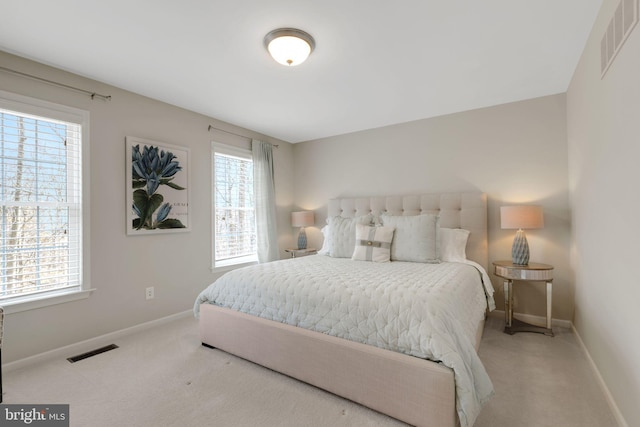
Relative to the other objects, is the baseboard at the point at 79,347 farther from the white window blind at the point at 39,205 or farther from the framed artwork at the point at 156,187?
the framed artwork at the point at 156,187

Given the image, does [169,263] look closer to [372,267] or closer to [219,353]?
[219,353]

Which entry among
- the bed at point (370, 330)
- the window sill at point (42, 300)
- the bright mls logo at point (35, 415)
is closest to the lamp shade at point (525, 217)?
the bed at point (370, 330)

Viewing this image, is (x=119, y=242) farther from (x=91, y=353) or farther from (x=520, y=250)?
(x=520, y=250)

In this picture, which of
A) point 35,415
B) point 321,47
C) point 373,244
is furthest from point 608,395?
point 35,415

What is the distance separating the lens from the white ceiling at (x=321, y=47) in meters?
1.82

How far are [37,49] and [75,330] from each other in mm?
2284

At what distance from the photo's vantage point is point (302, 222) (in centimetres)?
463

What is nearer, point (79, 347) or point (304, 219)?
point (79, 347)

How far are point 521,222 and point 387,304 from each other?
193cm

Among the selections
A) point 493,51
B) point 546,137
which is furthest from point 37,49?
point 546,137

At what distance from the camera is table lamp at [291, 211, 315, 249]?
4.62 metres

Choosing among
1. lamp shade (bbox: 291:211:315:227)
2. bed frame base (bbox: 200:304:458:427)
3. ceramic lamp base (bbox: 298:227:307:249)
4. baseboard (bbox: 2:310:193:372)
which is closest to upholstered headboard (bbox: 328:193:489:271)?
lamp shade (bbox: 291:211:315:227)

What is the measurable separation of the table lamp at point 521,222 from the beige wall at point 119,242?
3376mm

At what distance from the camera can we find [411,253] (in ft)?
9.87
